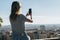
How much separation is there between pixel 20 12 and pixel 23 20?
0.36 feet

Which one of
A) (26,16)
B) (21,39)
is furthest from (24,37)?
(26,16)

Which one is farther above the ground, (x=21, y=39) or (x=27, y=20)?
(x=27, y=20)

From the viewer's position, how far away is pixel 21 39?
9.09ft

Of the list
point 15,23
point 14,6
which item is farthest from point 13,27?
point 14,6

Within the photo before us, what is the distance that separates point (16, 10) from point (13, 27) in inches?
8.6

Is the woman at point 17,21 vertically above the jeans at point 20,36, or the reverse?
the woman at point 17,21

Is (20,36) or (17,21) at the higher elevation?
(17,21)

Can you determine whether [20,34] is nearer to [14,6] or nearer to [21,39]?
[21,39]

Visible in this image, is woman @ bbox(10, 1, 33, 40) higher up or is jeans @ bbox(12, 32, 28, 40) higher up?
woman @ bbox(10, 1, 33, 40)

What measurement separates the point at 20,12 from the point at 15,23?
Result: 6.0 inches

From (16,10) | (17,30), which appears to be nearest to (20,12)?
(16,10)

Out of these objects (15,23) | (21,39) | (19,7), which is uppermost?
(19,7)

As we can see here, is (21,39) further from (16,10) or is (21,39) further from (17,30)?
(16,10)

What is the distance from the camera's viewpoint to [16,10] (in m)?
2.80
